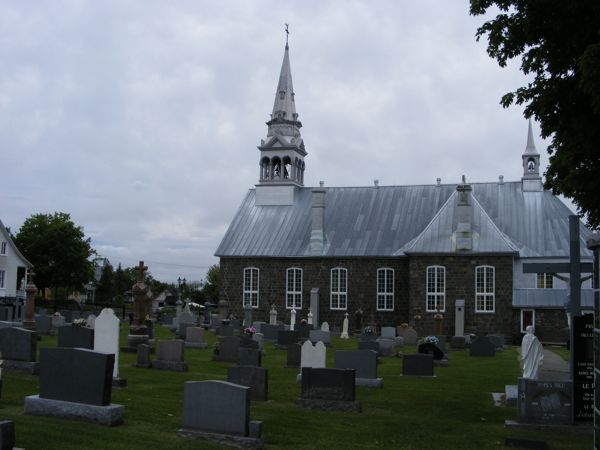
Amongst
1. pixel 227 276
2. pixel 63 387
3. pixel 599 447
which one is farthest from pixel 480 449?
pixel 227 276

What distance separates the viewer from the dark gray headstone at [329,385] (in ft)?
42.3

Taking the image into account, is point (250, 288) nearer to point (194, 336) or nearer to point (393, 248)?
point (393, 248)

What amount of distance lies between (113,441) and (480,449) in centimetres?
500

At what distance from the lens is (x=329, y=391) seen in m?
12.9

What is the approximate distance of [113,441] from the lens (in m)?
9.14

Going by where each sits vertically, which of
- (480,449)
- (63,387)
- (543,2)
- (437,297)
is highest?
(543,2)

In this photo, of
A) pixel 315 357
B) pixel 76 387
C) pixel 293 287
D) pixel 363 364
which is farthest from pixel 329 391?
pixel 293 287

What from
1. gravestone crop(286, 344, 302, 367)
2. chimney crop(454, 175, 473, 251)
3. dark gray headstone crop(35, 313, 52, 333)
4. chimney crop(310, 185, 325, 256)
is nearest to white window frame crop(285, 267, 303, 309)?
chimney crop(310, 185, 325, 256)

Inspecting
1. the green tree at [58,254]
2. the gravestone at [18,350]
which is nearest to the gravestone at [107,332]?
the gravestone at [18,350]

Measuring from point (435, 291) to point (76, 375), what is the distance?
2867 cm

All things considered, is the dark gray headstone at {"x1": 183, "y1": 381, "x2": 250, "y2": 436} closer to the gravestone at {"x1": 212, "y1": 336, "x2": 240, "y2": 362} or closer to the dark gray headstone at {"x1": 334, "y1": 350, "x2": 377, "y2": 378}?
the dark gray headstone at {"x1": 334, "y1": 350, "x2": 377, "y2": 378}

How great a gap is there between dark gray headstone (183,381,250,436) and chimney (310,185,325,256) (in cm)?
3052

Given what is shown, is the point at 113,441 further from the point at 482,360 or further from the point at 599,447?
the point at 482,360

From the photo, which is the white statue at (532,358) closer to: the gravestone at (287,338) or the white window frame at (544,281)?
the gravestone at (287,338)
